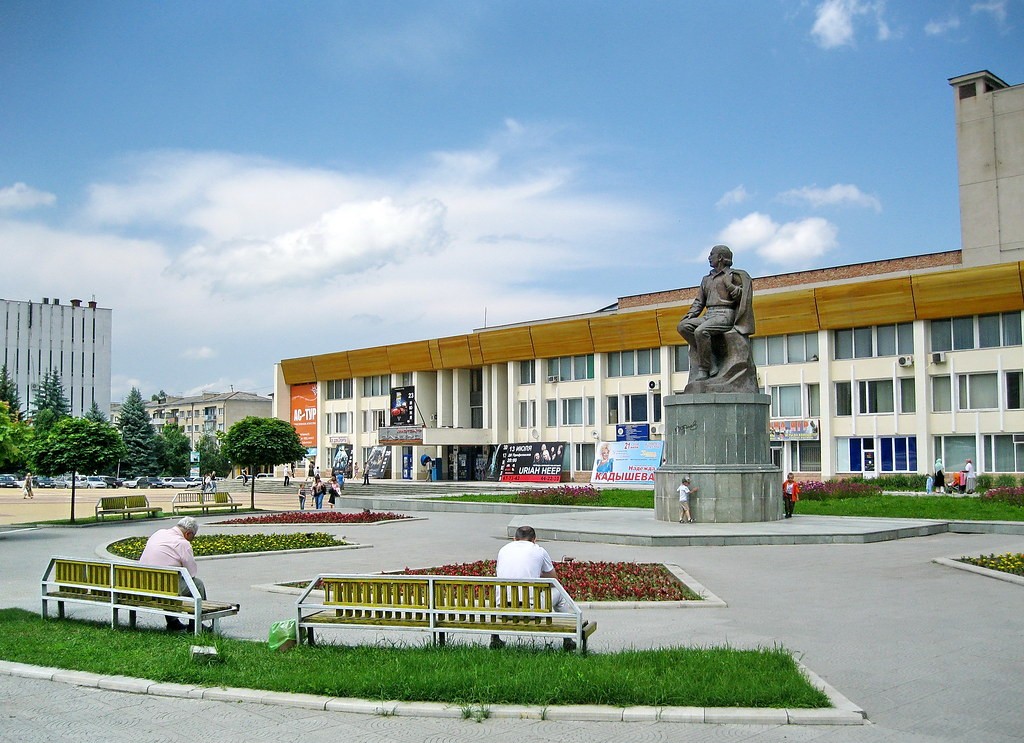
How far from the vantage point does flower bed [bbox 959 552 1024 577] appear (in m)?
14.0

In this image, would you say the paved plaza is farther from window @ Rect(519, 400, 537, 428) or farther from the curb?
window @ Rect(519, 400, 537, 428)

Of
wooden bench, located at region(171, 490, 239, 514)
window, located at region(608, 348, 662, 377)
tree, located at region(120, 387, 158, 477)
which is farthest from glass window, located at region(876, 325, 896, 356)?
tree, located at region(120, 387, 158, 477)

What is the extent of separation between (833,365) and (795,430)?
355 cm

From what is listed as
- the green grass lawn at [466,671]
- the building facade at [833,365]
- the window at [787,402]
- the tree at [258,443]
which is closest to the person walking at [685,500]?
the green grass lawn at [466,671]

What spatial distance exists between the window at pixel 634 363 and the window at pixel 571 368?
4.78 feet

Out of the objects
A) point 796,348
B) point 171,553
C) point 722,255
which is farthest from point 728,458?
point 796,348

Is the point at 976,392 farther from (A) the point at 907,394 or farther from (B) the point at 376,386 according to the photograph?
(B) the point at 376,386

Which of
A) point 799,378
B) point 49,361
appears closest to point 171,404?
point 49,361

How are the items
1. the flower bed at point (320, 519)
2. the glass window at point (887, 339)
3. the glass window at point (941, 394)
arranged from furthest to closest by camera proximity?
the glass window at point (887, 339)
the glass window at point (941, 394)
the flower bed at point (320, 519)

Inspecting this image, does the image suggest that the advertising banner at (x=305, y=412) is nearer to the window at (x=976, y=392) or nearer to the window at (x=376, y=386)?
the window at (x=376, y=386)

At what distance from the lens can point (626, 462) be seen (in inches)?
2036

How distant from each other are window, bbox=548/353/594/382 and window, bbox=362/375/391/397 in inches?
566

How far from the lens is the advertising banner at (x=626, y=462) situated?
50.4 metres

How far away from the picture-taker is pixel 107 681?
7848mm
